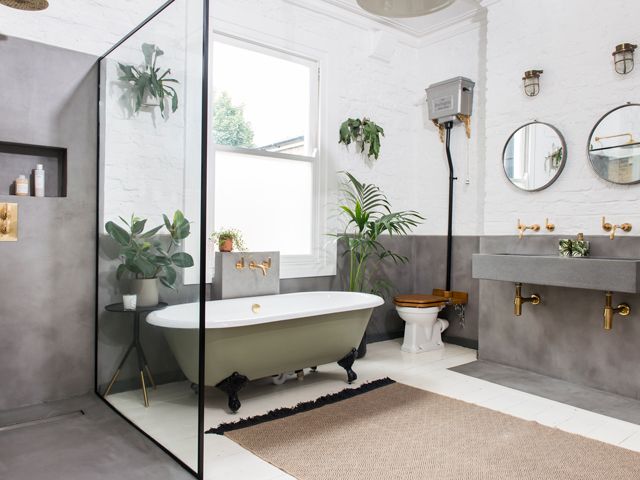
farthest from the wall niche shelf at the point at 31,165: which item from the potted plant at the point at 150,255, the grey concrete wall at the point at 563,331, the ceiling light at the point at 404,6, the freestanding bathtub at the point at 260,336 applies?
the grey concrete wall at the point at 563,331

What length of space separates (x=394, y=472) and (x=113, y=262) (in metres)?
1.83

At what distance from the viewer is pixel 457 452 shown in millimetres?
2377

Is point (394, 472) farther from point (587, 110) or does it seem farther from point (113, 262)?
point (587, 110)

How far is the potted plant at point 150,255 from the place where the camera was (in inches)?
88.7

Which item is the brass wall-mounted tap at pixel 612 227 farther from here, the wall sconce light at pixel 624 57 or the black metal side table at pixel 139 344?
the black metal side table at pixel 139 344

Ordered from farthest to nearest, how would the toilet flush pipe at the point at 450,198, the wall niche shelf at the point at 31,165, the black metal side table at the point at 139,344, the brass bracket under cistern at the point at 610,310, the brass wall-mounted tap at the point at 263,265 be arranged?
the toilet flush pipe at the point at 450,198, the brass wall-mounted tap at the point at 263,265, the brass bracket under cistern at the point at 610,310, the wall niche shelf at the point at 31,165, the black metal side table at the point at 139,344

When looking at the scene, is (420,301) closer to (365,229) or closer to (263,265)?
(365,229)

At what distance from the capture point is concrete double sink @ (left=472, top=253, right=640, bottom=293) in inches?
112

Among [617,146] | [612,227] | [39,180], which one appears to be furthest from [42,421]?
[617,146]

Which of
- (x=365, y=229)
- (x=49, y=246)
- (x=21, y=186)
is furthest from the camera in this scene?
(x=365, y=229)

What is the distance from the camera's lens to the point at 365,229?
4.48 meters

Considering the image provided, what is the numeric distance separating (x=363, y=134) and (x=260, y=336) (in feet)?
7.74

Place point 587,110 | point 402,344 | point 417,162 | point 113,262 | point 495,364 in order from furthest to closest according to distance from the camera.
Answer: point 417,162 < point 402,344 < point 495,364 < point 587,110 < point 113,262

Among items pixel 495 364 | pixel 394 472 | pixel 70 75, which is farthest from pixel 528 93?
pixel 70 75
